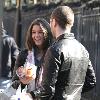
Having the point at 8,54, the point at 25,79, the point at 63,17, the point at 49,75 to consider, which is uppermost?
the point at 63,17

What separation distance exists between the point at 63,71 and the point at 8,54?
17.9ft

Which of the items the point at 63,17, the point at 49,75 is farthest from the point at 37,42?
the point at 49,75

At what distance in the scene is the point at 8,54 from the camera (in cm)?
997

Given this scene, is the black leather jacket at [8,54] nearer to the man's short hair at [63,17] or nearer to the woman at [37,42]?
the woman at [37,42]

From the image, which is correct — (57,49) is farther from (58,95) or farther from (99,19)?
(99,19)

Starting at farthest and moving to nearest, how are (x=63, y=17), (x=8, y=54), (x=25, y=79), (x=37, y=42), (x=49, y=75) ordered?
(x=8, y=54) → (x=37, y=42) → (x=25, y=79) → (x=63, y=17) → (x=49, y=75)

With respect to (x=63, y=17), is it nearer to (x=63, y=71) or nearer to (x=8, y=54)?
(x=63, y=71)

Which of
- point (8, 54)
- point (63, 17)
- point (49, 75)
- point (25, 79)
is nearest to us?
point (49, 75)

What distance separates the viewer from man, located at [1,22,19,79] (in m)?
9.95

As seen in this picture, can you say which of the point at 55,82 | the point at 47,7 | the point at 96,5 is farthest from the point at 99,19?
the point at 55,82

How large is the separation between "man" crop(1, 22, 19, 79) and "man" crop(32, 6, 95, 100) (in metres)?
5.22

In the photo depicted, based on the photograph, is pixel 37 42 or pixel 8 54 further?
pixel 8 54

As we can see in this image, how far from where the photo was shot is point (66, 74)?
15.2ft

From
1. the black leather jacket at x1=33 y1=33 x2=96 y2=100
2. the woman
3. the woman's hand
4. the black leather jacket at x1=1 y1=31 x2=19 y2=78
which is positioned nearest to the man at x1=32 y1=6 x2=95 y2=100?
the black leather jacket at x1=33 y1=33 x2=96 y2=100
